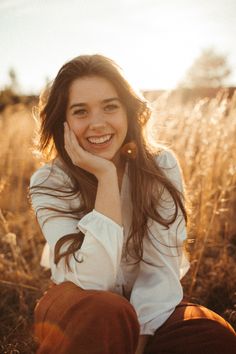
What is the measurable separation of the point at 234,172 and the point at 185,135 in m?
0.92

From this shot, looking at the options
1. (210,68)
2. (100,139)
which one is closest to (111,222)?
(100,139)

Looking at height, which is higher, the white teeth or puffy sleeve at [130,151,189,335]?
the white teeth

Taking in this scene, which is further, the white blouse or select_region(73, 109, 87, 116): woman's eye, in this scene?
select_region(73, 109, 87, 116): woman's eye

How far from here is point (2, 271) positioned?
2.86 m

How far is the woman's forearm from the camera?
182cm


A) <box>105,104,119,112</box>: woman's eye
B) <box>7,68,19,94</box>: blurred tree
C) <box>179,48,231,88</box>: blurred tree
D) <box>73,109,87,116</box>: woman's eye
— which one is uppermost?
<box>179,48,231,88</box>: blurred tree

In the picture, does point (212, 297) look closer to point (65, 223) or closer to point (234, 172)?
point (234, 172)

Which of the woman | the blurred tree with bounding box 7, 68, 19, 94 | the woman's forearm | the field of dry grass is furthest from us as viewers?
the blurred tree with bounding box 7, 68, 19, 94

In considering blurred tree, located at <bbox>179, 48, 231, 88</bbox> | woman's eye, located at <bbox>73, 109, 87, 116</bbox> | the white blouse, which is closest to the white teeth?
woman's eye, located at <bbox>73, 109, 87, 116</bbox>

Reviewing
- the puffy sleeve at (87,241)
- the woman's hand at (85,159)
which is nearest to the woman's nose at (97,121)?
the woman's hand at (85,159)

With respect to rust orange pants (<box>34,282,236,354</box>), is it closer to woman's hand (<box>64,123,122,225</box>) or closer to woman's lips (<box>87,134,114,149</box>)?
→ woman's hand (<box>64,123,122,225</box>)

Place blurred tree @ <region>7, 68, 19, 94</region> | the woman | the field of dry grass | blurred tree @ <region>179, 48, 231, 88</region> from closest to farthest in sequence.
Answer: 1. the woman
2. the field of dry grass
3. blurred tree @ <region>7, 68, 19, 94</region>
4. blurred tree @ <region>179, 48, 231, 88</region>

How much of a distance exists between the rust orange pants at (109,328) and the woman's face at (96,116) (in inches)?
30.2

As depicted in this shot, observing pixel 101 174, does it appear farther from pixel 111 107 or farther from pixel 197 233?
pixel 197 233
